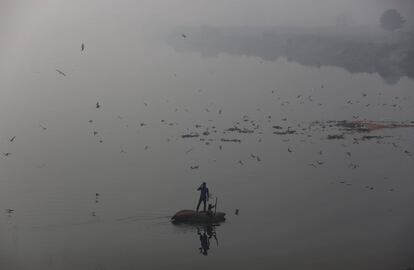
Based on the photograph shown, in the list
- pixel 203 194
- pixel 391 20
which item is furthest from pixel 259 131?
pixel 391 20

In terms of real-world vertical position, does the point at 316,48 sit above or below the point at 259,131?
above

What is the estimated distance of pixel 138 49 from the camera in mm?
2523

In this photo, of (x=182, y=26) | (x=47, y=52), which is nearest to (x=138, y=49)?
(x=182, y=26)

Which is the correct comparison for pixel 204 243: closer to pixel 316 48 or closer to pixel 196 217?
pixel 196 217

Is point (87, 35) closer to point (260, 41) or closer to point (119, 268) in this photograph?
point (260, 41)

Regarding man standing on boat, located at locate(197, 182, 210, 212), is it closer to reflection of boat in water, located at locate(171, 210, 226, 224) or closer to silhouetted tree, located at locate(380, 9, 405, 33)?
reflection of boat in water, located at locate(171, 210, 226, 224)

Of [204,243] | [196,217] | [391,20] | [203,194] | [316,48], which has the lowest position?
[204,243]

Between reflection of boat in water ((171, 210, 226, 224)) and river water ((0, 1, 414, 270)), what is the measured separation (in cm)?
4

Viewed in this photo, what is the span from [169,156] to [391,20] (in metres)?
1.39

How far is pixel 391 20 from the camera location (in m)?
2.55

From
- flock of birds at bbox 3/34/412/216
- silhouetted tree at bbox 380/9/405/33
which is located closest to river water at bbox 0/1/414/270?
flock of birds at bbox 3/34/412/216

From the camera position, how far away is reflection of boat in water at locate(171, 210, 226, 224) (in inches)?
96.4

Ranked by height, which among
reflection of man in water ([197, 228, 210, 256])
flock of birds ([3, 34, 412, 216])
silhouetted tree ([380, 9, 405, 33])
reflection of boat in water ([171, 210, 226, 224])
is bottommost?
reflection of man in water ([197, 228, 210, 256])

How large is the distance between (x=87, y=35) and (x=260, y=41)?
0.91 metres
